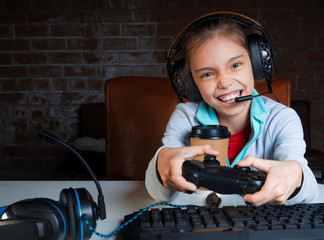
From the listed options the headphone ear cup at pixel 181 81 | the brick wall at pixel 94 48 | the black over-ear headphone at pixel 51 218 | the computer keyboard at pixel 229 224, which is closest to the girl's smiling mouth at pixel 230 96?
the headphone ear cup at pixel 181 81

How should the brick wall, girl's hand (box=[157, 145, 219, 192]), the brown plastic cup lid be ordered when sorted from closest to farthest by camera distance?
1. girl's hand (box=[157, 145, 219, 192])
2. the brown plastic cup lid
3. the brick wall

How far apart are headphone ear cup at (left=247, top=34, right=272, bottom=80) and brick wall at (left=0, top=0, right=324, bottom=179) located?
1.78 meters

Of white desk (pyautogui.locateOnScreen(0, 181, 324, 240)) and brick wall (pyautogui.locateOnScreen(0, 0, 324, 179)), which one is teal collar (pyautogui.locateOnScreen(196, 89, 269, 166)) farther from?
brick wall (pyautogui.locateOnScreen(0, 0, 324, 179))

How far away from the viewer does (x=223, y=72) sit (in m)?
0.88

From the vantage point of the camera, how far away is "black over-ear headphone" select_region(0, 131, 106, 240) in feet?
1.38

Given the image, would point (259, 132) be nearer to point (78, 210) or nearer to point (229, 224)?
point (229, 224)

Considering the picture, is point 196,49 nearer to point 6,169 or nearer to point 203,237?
point 203,237

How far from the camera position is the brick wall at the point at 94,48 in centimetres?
259

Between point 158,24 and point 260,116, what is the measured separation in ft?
6.08

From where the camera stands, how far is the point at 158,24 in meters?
2.60

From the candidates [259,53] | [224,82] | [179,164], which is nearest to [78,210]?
[179,164]

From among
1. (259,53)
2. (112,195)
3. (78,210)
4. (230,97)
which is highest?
(259,53)

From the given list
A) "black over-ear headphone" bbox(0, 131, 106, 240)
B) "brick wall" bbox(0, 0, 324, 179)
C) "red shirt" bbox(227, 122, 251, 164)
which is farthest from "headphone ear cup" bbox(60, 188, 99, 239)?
"brick wall" bbox(0, 0, 324, 179)

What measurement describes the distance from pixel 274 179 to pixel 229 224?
101mm
